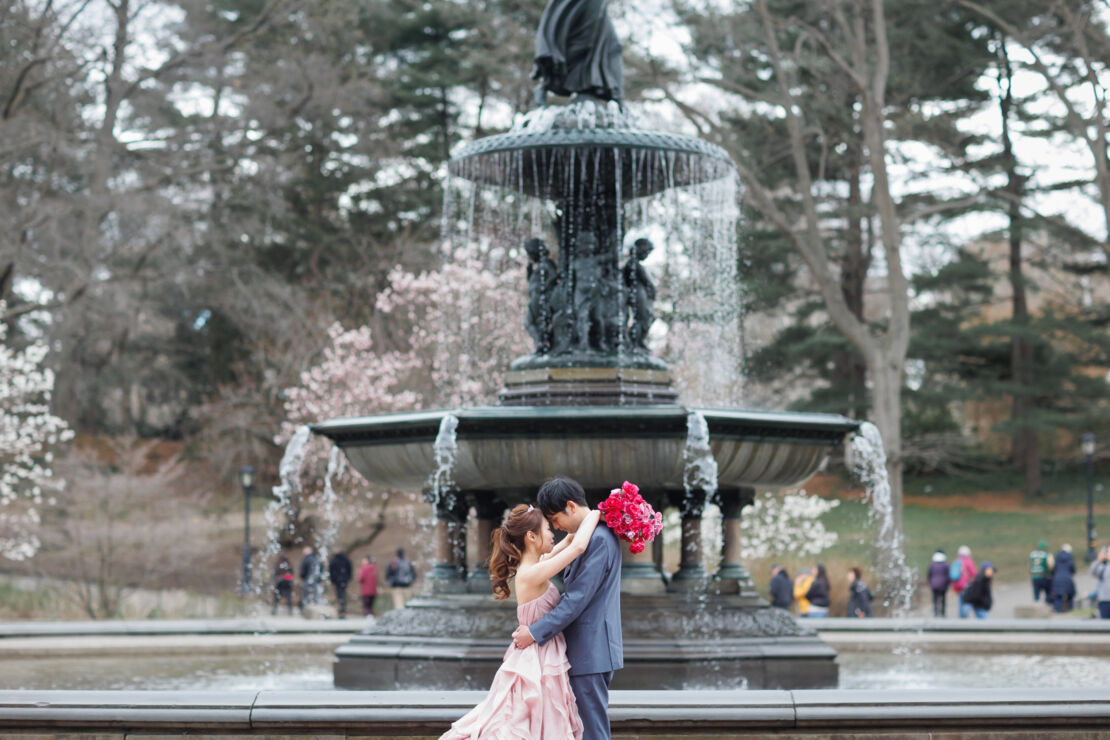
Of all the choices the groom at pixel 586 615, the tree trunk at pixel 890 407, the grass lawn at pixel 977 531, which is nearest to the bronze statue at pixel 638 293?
the groom at pixel 586 615

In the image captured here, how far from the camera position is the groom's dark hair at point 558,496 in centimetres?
554

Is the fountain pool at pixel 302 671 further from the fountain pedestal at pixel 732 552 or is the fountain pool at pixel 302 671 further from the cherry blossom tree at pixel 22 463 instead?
the cherry blossom tree at pixel 22 463

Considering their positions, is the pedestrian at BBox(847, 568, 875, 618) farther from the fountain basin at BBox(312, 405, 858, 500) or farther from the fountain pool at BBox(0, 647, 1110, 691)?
the fountain basin at BBox(312, 405, 858, 500)

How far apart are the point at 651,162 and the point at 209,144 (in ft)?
91.7

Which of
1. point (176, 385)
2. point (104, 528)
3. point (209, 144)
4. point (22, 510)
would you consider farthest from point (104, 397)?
point (104, 528)

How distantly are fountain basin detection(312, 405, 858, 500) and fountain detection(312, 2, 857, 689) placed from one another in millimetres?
16

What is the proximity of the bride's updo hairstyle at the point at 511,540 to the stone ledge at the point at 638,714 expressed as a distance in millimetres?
1453

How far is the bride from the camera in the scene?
18.0ft

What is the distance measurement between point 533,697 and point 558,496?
0.77m

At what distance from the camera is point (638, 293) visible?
12.1 meters

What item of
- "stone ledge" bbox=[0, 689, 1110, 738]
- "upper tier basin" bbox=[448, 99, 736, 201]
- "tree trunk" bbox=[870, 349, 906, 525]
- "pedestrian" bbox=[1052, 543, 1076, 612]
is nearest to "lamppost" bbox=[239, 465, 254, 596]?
"tree trunk" bbox=[870, 349, 906, 525]

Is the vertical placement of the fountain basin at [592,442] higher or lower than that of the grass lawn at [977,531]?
higher

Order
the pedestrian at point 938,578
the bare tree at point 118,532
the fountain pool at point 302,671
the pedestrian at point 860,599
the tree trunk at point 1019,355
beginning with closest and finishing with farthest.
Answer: the fountain pool at point 302,671 < the pedestrian at point 860,599 < the pedestrian at point 938,578 < the bare tree at point 118,532 < the tree trunk at point 1019,355

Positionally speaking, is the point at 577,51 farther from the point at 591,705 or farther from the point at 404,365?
the point at 404,365
